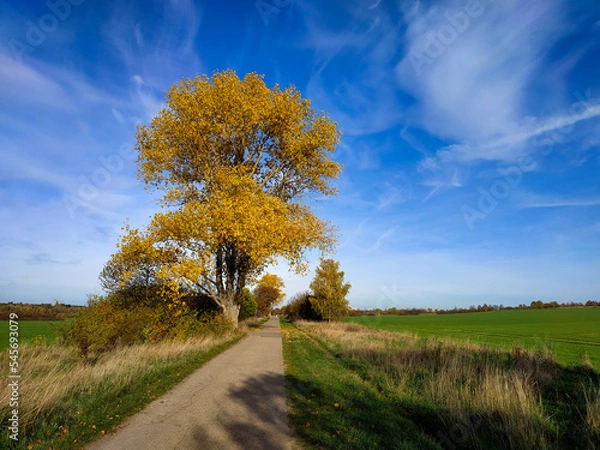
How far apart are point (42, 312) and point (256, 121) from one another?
41.3 meters

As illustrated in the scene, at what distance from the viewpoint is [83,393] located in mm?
6703

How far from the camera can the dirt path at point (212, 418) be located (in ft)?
15.5

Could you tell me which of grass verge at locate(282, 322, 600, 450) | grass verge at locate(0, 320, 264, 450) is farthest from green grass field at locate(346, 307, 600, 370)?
grass verge at locate(0, 320, 264, 450)

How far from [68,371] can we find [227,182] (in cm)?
1006

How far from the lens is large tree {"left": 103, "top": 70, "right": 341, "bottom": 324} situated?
1477 cm

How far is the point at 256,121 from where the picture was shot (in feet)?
56.8

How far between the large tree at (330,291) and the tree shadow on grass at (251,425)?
129 ft

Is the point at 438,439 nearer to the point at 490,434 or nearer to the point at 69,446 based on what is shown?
the point at 490,434

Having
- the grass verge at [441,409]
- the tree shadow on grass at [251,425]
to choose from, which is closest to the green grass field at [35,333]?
the tree shadow on grass at [251,425]

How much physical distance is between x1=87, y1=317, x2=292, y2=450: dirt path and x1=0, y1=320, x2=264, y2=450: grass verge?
0.34m

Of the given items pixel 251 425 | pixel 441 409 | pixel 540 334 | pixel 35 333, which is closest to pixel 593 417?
pixel 441 409

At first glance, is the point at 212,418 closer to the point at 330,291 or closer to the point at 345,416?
the point at 345,416

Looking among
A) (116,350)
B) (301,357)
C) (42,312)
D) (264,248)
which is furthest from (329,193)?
(42,312)

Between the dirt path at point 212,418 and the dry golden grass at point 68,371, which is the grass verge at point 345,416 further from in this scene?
the dry golden grass at point 68,371
